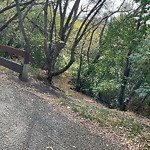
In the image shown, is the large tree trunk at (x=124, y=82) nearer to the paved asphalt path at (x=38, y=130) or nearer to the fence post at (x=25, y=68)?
the fence post at (x=25, y=68)

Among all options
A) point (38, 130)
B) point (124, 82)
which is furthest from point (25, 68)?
point (124, 82)

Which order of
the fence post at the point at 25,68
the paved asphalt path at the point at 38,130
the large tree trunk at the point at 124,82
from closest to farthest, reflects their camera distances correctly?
the paved asphalt path at the point at 38,130 → the fence post at the point at 25,68 → the large tree trunk at the point at 124,82

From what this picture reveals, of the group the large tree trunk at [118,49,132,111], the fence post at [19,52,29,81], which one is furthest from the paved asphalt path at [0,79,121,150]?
the large tree trunk at [118,49,132,111]

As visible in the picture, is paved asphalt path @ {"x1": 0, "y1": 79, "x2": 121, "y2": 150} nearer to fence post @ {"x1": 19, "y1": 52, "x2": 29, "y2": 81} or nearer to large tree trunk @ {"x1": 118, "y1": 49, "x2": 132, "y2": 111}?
fence post @ {"x1": 19, "y1": 52, "x2": 29, "y2": 81}

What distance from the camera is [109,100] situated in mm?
16375

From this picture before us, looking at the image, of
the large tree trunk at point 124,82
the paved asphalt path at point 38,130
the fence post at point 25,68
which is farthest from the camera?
the large tree trunk at point 124,82

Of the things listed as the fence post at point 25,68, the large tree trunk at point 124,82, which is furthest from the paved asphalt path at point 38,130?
the large tree trunk at point 124,82

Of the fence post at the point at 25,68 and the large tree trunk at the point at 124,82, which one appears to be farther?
the large tree trunk at the point at 124,82

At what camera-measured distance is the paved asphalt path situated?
375cm

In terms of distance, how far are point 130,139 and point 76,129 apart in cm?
112

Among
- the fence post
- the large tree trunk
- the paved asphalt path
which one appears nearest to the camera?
the paved asphalt path

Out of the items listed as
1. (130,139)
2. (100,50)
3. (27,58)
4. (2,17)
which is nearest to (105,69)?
(100,50)

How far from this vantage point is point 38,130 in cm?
420

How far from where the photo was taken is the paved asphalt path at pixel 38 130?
3748 millimetres
